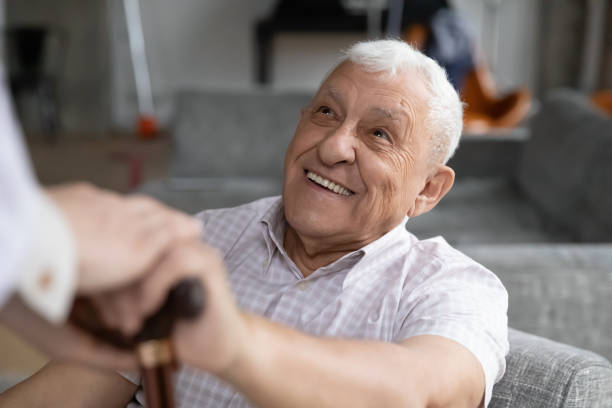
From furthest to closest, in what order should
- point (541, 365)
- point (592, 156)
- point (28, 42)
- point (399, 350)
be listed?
point (28, 42)
point (592, 156)
point (541, 365)
point (399, 350)

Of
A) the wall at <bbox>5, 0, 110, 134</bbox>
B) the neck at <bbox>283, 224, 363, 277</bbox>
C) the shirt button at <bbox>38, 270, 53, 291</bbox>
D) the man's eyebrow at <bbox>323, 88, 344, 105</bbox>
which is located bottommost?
the wall at <bbox>5, 0, 110, 134</bbox>

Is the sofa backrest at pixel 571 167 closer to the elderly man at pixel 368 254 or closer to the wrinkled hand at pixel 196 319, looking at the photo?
the elderly man at pixel 368 254

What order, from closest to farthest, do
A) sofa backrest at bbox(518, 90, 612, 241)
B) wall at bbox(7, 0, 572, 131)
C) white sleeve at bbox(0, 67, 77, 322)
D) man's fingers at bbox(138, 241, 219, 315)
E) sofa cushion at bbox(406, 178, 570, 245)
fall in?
white sleeve at bbox(0, 67, 77, 322), man's fingers at bbox(138, 241, 219, 315), sofa backrest at bbox(518, 90, 612, 241), sofa cushion at bbox(406, 178, 570, 245), wall at bbox(7, 0, 572, 131)

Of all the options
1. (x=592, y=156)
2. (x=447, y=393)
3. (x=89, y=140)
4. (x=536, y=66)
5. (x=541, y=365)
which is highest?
(x=447, y=393)

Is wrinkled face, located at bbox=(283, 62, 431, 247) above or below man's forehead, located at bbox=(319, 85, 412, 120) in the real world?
below

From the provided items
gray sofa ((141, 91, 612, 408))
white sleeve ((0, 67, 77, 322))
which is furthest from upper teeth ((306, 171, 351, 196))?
white sleeve ((0, 67, 77, 322))

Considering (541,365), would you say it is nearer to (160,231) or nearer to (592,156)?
(160,231)

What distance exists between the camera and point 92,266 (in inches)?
21.0

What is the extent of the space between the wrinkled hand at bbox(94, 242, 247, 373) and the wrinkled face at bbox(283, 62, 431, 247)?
0.61 m

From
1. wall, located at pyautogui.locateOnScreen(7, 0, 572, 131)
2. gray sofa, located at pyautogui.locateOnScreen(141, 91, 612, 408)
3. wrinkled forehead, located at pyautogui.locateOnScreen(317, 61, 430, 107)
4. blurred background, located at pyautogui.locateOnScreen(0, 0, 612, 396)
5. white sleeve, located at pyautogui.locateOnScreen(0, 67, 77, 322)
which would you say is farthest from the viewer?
wall, located at pyautogui.locateOnScreen(7, 0, 572, 131)

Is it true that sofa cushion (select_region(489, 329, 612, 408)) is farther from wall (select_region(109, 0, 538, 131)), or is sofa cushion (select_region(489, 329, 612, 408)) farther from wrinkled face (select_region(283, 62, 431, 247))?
wall (select_region(109, 0, 538, 131))

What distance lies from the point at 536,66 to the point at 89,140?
168 inches

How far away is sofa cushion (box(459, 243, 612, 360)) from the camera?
5.08 feet

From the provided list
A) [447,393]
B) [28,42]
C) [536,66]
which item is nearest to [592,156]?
[447,393]
